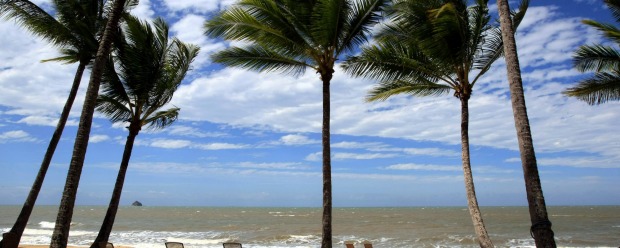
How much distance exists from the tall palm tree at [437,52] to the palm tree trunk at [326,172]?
105 cm

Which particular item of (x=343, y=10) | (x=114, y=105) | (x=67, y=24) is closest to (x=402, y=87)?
(x=343, y=10)

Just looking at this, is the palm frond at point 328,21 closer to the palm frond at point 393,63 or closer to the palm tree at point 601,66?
the palm frond at point 393,63

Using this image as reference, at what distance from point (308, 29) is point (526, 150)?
19.3ft

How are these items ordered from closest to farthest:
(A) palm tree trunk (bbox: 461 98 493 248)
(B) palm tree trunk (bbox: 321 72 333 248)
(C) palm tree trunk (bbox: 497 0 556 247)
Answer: (C) palm tree trunk (bbox: 497 0 556 247) → (B) palm tree trunk (bbox: 321 72 333 248) → (A) palm tree trunk (bbox: 461 98 493 248)

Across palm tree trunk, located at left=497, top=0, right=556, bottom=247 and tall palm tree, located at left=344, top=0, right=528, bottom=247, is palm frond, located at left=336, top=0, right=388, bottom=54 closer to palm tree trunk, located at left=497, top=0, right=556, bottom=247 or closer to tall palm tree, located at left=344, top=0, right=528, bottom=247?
tall palm tree, located at left=344, top=0, right=528, bottom=247

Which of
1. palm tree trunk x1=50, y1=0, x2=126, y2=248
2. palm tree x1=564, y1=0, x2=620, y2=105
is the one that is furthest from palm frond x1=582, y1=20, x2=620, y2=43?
palm tree trunk x1=50, y1=0, x2=126, y2=248

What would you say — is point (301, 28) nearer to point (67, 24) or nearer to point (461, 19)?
point (461, 19)

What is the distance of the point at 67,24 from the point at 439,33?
8975 mm

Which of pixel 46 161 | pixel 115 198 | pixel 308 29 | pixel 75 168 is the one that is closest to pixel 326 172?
pixel 308 29

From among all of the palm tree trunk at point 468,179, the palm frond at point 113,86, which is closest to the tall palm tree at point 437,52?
the palm tree trunk at point 468,179

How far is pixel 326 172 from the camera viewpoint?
10016mm

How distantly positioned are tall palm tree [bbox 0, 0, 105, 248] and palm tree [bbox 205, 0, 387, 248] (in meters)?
3.76

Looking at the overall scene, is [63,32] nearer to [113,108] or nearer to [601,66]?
[113,108]

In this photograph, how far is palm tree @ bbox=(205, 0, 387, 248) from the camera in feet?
33.2
